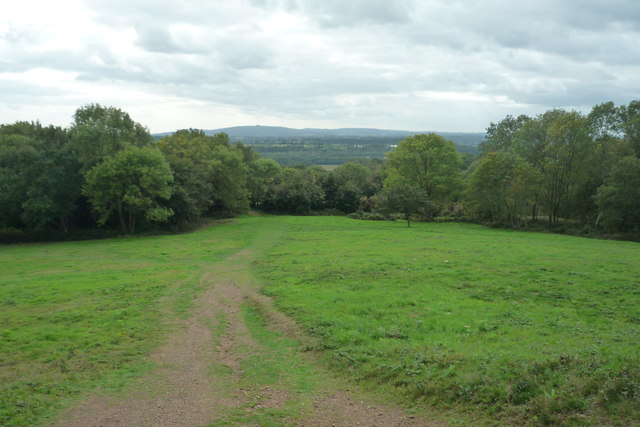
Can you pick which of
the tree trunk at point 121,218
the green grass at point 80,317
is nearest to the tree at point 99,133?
the tree trunk at point 121,218

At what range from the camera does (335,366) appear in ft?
38.5

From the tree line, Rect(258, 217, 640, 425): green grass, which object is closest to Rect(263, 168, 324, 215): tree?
the tree line

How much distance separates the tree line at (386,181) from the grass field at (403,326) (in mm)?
20515

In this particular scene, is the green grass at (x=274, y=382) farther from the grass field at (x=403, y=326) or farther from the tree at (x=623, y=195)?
the tree at (x=623, y=195)

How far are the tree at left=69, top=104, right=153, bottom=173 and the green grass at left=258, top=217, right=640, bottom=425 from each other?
108 ft

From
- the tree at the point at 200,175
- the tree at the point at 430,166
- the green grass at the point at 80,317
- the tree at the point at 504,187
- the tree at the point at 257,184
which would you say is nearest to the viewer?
the green grass at the point at 80,317

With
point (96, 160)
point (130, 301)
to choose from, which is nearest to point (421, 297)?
point (130, 301)

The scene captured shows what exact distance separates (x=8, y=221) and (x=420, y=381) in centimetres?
5564

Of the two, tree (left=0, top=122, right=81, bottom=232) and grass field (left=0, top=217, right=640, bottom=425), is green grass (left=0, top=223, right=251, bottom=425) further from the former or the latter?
tree (left=0, top=122, right=81, bottom=232)

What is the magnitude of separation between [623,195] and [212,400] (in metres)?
51.9

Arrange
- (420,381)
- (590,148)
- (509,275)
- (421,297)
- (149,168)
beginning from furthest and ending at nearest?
(590,148)
(149,168)
(509,275)
(421,297)
(420,381)

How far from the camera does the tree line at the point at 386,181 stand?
48062 millimetres

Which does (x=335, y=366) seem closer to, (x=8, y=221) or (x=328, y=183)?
(x=8, y=221)

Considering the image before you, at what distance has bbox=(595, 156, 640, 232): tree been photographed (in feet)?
151
